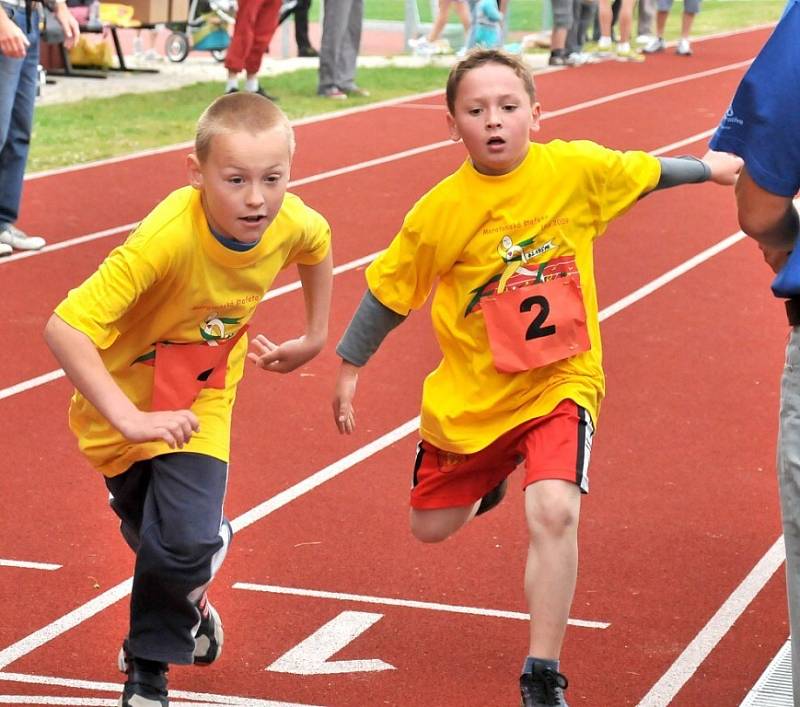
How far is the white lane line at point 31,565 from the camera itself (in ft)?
16.7

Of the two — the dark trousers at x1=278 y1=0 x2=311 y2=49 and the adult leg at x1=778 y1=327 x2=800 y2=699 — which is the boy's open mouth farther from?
the dark trousers at x1=278 y1=0 x2=311 y2=49

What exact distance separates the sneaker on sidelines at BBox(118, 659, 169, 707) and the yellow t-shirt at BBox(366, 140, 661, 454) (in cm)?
99

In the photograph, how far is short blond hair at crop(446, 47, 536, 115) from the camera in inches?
173

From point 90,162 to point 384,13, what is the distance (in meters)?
17.1

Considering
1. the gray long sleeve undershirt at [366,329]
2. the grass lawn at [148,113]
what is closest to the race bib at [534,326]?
the gray long sleeve undershirt at [366,329]

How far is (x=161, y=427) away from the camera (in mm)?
3535

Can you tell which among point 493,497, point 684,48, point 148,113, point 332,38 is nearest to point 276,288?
point 493,497

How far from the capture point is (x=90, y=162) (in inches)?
503

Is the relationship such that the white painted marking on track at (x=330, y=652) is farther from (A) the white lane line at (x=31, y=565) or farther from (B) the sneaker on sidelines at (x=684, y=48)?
(B) the sneaker on sidelines at (x=684, y=48)

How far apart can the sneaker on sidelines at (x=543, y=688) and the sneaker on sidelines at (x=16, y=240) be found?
6386 millimetres

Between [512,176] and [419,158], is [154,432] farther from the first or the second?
[419,158]

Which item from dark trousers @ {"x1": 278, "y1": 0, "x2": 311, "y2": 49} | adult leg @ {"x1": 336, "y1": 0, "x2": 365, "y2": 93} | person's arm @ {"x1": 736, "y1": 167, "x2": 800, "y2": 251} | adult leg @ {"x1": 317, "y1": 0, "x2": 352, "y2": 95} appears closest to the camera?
person's arm @ {"x1": 736, "y1": 167, "x2": 800, "y2": 251}

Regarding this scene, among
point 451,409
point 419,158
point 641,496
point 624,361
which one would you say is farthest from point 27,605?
point 419,158

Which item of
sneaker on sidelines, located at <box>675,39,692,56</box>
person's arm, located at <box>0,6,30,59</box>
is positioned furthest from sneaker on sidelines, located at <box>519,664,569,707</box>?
sneaker on sidelines, located at <box>675,39,692,56</box>
